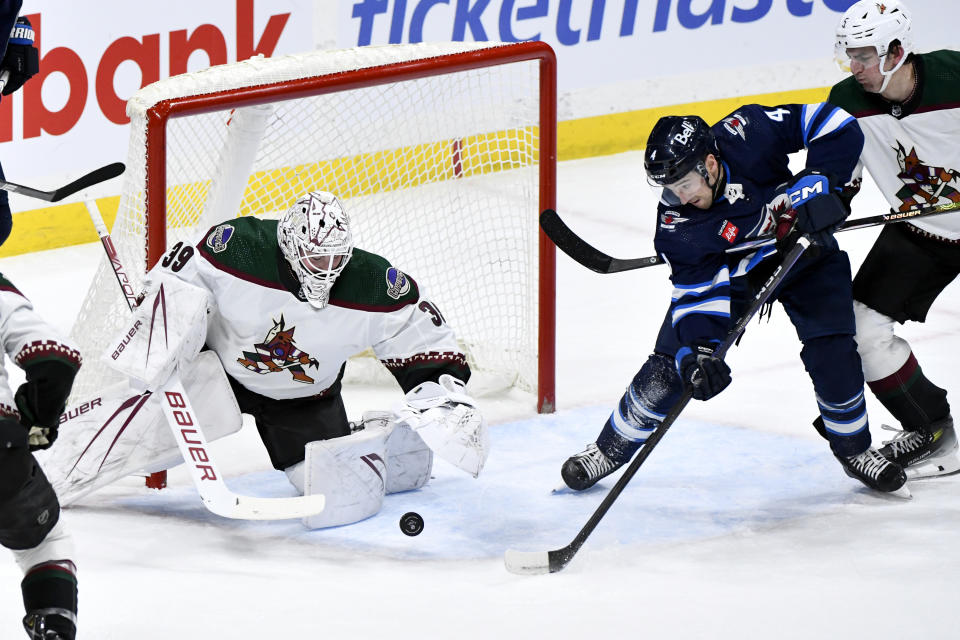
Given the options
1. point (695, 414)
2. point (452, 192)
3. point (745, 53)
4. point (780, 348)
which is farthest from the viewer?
point (745, 53)

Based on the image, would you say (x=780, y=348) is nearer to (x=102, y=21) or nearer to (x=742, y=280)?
(x=742, y=280)

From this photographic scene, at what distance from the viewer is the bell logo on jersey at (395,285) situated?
3.48 m

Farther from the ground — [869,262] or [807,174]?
[807,174]

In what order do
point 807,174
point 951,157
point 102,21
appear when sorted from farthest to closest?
point 102,21 → point 951,157 → point 807,174

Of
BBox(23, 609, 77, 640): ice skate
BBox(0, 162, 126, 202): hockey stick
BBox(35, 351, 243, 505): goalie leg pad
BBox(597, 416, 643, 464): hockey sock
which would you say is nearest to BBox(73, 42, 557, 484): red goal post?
BBox(0, 162, 126, 202): hockey stick

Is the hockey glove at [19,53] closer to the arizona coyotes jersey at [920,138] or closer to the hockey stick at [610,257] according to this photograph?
the hockey stick at [610,257]

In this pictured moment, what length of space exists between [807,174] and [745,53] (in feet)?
12.7

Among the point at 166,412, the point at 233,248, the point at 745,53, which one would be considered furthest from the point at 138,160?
the point at 745,53

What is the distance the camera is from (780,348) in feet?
16.2

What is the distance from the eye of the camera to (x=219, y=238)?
3.42 metres

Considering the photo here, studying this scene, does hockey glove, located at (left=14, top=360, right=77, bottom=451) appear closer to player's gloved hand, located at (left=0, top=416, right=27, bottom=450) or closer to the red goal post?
player's gloved hand, located at (left=0, top=416, right=27, bottom=450)

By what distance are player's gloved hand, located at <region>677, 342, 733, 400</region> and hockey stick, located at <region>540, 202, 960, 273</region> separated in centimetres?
28

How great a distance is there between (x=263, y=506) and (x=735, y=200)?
4.09 feet

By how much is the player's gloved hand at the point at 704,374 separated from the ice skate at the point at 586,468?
1.61ft
